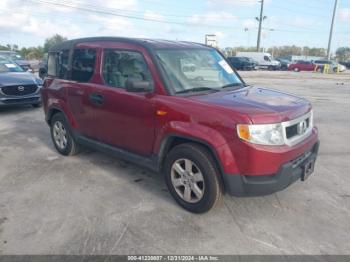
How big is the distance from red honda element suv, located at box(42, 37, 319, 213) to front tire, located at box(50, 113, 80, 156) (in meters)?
0.25

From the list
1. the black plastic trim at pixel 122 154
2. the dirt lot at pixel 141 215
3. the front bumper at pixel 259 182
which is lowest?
the dirt lot at pixel 141 215

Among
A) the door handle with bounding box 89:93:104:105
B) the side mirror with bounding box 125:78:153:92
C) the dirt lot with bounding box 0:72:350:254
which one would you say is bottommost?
the dirt lot with bounding box 0:72:350:254

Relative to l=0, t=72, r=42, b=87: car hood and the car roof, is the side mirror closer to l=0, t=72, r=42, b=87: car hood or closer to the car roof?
the car roof

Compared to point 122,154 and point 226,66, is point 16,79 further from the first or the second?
point 226,66

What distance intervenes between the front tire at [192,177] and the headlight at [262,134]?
1.53ft

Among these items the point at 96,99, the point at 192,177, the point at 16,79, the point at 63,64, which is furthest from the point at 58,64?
the point at 16,79

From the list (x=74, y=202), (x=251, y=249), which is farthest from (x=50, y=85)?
(x=251, y=249)

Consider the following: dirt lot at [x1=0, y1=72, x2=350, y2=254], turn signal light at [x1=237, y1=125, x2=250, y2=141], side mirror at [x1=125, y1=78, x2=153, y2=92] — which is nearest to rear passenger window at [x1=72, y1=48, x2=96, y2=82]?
side mirror at [x1=125, y1=78, x2=153, y2=92]

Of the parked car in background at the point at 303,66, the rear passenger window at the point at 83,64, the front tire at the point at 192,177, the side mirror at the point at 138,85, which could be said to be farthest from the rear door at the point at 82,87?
the parked car in background at the point at 303,66

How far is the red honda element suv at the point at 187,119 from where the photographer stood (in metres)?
3.21

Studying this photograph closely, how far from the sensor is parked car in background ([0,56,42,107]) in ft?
29.3

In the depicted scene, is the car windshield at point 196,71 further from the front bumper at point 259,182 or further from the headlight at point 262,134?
the front bumper at point 259,182

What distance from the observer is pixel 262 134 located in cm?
316

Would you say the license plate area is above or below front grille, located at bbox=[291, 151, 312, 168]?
below
